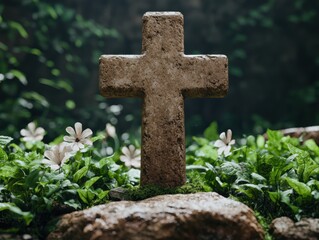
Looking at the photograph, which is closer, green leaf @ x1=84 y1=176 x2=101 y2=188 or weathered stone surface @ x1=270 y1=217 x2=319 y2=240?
weathered stone surface @ x1=270 y1=217 x2=319 y2=240

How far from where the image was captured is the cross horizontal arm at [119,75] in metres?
2.43

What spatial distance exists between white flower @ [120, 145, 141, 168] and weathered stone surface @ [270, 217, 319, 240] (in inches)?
41.4

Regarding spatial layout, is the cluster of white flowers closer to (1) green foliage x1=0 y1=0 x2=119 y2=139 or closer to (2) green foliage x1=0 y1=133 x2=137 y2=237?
(2) green foliage x1=0 y1=133 x2=137 y2=237

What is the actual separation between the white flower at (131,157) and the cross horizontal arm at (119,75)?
567 mm

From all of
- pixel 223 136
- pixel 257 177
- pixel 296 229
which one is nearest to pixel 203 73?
pixel 223 136

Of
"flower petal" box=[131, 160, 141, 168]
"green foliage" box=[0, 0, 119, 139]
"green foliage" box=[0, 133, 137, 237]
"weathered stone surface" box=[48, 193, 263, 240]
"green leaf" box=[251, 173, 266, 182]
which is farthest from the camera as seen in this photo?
"green foliage" box=[0, 0, 119, 139]

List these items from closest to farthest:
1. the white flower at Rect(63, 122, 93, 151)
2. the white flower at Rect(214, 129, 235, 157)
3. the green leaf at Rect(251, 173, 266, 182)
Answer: the green leaf at Rect(251, 173, 266, 182), the white flower at Rect(63, 122, 93, 151), the white flower at Rect(214, 129, 235, 157)

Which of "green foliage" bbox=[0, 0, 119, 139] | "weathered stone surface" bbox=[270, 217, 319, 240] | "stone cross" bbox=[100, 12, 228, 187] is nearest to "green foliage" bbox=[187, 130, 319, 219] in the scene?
"weathered stone surface" bbox=[270, 217, 319, 240]

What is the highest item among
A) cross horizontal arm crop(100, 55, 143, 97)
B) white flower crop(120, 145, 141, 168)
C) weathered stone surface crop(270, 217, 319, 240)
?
cross horizontal arm crop(100, 55, 143, 97)

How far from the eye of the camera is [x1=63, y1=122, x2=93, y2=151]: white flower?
2.55 m

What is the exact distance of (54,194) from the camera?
7.30ft

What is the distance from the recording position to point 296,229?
2008mm

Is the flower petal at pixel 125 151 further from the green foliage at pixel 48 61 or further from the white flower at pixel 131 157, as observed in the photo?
the green foliage at pixel 48 61

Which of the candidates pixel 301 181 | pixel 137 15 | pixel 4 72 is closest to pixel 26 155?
pixel 301 181
